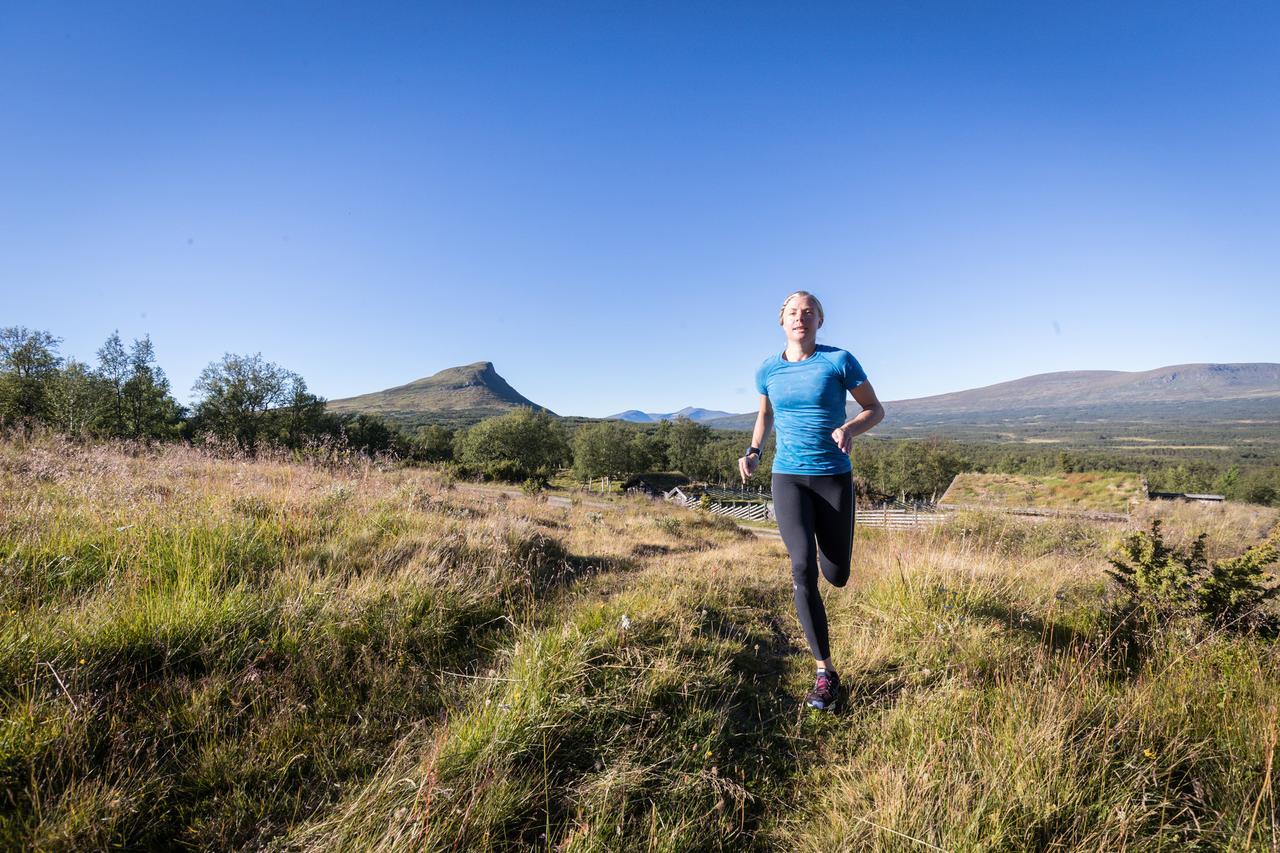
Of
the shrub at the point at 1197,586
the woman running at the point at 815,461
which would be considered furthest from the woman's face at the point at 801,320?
the shrub at the point at 1197,586

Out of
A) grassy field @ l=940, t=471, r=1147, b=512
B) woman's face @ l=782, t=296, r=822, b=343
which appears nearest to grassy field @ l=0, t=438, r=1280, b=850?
woman's face @ l=782, t=296, r=822, b=343

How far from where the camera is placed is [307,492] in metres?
5.36

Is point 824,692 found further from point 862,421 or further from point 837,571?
point 862,421

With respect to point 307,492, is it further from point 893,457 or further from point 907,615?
point 893,457

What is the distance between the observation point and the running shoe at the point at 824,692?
2.54 meters

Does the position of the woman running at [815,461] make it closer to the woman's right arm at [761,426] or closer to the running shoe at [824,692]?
the running shoe at [824,692]

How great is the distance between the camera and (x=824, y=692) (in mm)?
2588

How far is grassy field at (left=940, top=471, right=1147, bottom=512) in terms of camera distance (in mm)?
18094

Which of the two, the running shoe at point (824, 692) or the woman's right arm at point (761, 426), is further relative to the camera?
the woman's right arm at point (761, 426)

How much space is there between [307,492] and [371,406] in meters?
213

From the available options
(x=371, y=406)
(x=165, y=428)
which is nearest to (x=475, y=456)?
(x=165, y=428)

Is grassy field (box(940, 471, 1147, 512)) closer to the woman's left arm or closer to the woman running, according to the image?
the woman's left arm

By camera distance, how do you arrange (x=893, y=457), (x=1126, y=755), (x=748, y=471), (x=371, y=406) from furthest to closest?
1. (x=371, y=406)
2. (x=893, y=457)
3. (x=748, y=471)
4. (x=1126, y=755)

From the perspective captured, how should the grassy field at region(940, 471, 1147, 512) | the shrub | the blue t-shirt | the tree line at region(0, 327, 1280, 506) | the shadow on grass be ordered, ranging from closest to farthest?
the blue t-shirt < the shrub < the shadow on grass < the grassy field at region(940, 471, 1147, 512) < the tree line at region(0, 327, 1280, 506)
